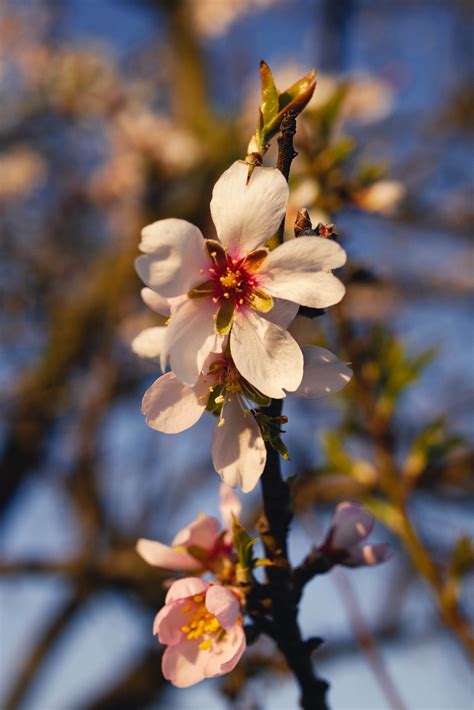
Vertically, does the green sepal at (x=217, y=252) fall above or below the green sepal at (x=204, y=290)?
above

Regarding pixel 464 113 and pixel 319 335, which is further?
pixel 464 113

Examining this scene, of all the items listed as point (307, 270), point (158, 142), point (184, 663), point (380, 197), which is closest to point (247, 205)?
point (307, 270)

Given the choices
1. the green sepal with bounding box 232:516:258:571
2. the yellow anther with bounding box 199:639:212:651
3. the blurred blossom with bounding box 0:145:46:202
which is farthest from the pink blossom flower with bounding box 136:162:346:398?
the blurred blossom with bounding box 0:145:46:202

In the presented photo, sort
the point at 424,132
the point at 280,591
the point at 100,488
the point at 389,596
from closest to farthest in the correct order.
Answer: the point at 280,591 → the point at 389,596 → the point at 100,488 → the point at 424,132

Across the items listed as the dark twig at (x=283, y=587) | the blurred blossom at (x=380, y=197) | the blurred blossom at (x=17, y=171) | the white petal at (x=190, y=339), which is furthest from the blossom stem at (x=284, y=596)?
the blurred blossom at (x=17, y=171)

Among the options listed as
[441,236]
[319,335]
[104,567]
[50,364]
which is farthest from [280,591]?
[441,236]

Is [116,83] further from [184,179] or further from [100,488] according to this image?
[100,488]

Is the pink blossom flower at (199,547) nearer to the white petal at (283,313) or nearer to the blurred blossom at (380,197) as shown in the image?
the white petal at (283,313)

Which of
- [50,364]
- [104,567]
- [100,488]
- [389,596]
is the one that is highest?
[50,364]
